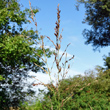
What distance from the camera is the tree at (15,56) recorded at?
30.9 feet

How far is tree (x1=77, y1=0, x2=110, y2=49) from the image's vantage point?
20078 mm

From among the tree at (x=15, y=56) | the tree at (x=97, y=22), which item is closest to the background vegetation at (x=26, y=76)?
the tree at (x=15, y=56)

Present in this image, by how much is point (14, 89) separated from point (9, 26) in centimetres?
360

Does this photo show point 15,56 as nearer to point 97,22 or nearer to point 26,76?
point 26,76

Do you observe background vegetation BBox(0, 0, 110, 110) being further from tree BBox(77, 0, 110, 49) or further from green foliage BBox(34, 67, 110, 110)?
tree BBox(77, 0, 110, 49)

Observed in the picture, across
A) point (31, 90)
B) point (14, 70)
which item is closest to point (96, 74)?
point (31, 90)

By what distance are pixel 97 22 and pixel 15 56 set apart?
1354 cm

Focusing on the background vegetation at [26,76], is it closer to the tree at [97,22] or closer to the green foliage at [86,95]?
the green foliage at [86,95]

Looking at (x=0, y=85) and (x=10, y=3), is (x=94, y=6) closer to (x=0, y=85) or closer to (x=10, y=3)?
(x=10, y=3)

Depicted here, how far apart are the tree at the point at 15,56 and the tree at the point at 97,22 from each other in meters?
10.6

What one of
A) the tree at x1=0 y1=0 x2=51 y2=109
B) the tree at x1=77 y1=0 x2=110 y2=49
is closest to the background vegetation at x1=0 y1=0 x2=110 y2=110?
the tree at x1=0 y1=0 x2=51 y2=109

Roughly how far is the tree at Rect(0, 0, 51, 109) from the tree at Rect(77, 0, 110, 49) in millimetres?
10632

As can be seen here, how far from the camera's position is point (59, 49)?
2018mm

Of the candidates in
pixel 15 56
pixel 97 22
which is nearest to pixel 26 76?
pixel 15 56
